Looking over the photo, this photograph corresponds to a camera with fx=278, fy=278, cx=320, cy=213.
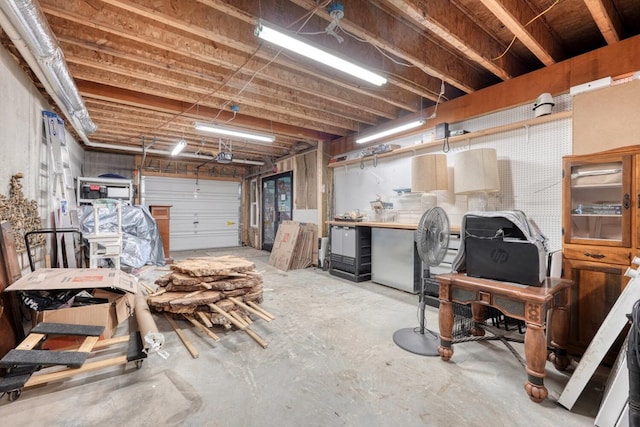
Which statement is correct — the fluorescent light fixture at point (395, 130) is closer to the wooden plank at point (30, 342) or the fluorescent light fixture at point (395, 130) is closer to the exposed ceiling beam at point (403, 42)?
the exposed ceiling beam at point (403, 42)

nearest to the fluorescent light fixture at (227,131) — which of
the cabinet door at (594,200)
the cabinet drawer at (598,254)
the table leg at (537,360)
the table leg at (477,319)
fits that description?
the table leg at (477,319)

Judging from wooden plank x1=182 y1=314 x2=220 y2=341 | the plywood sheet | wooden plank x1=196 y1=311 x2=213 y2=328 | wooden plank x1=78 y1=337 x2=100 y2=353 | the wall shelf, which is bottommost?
wooden plank x1=182 y1=314 x2=220 y2=341

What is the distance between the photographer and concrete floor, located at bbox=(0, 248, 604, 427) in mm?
1641

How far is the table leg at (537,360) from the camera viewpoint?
175 cm

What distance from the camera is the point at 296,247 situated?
6.22 meters

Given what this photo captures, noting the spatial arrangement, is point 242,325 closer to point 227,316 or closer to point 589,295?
point 227,316

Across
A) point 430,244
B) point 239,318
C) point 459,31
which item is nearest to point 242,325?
point 239,318

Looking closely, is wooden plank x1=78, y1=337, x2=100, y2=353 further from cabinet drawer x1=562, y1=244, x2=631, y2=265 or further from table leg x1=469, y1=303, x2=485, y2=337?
cabinet drawer x1=562, y1=244, x2=631, y2=265

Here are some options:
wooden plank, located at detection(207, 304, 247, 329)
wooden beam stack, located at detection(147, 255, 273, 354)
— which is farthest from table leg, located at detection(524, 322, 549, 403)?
wooden plank, located at detection(207, 304, 247, 329)

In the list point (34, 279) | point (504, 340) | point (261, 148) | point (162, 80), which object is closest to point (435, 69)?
point (504, 340)

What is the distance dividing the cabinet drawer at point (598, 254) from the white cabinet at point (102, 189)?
25.1ft

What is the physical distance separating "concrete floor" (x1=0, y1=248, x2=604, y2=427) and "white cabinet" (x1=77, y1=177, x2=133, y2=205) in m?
5.01

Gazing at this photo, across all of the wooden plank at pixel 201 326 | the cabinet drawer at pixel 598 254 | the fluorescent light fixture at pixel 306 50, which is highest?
the fluorescent light fixture at pixel 306 50

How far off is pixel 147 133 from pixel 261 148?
2.57 metres
